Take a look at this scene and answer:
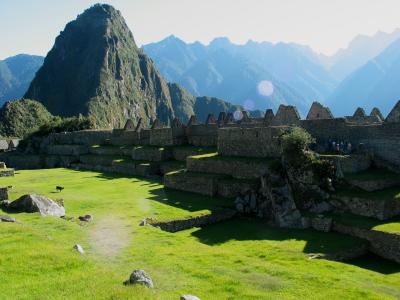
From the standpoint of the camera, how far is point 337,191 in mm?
20359

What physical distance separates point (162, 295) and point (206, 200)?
15.2 metres

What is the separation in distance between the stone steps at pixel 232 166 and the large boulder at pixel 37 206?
10.6m

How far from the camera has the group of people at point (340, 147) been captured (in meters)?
23.0

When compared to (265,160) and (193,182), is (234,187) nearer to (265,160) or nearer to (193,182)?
(265,160)

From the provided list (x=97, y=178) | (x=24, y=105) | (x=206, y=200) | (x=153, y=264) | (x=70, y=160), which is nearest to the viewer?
(x=153, y=264)

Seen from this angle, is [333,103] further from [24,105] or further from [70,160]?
[70,160]

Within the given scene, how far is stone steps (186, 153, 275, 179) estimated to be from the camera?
24734mm

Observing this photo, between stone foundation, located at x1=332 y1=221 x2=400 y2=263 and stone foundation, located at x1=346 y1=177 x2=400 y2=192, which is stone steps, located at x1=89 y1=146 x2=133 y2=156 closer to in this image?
stone foundation, located at x1=346 y1=177 x2=400 y2=192

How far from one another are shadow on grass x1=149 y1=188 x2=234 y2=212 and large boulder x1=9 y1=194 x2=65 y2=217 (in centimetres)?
642

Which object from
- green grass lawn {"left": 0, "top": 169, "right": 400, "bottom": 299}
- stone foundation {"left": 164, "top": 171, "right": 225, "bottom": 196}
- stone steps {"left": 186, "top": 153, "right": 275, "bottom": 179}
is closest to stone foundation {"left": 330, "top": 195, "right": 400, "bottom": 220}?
green grass lawn {"left": 0, "top": 169, "right": 400, "bottom": 299}

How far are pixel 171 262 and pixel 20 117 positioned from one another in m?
124

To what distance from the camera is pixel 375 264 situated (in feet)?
51.3

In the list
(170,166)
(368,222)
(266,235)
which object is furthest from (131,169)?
(368,222)

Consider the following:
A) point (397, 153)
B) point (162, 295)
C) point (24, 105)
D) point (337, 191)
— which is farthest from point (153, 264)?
point (24, 105)
